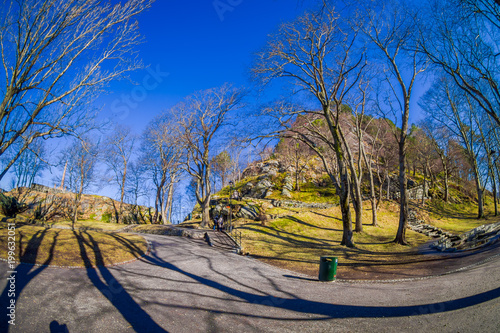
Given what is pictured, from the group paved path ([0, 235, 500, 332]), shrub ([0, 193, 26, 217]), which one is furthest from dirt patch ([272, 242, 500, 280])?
shrub ([0, 193, 26, 217])

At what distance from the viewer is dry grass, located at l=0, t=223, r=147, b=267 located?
319 inches

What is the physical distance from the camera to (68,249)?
9.38 m

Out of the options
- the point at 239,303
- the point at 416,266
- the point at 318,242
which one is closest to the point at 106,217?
the point at 318,242

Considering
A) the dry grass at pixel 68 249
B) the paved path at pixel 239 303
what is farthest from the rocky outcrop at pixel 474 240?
the dry grass at pixel 68 249

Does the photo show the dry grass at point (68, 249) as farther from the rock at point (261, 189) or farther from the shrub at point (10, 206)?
the rock at point (261, 189)

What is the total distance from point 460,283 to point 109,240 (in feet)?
46.9

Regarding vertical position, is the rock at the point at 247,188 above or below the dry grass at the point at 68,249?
above

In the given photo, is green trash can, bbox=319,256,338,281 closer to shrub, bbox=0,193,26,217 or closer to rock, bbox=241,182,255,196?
shrub, bbox=0,193,26,217

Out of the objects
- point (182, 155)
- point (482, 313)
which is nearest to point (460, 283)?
point (482, 313)

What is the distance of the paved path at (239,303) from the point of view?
4633 millimetres

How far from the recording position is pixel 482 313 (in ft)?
14.3

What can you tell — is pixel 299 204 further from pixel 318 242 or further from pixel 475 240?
pixel 475 240

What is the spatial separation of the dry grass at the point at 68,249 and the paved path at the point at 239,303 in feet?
2.70

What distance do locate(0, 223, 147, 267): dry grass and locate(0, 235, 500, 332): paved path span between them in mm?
824
